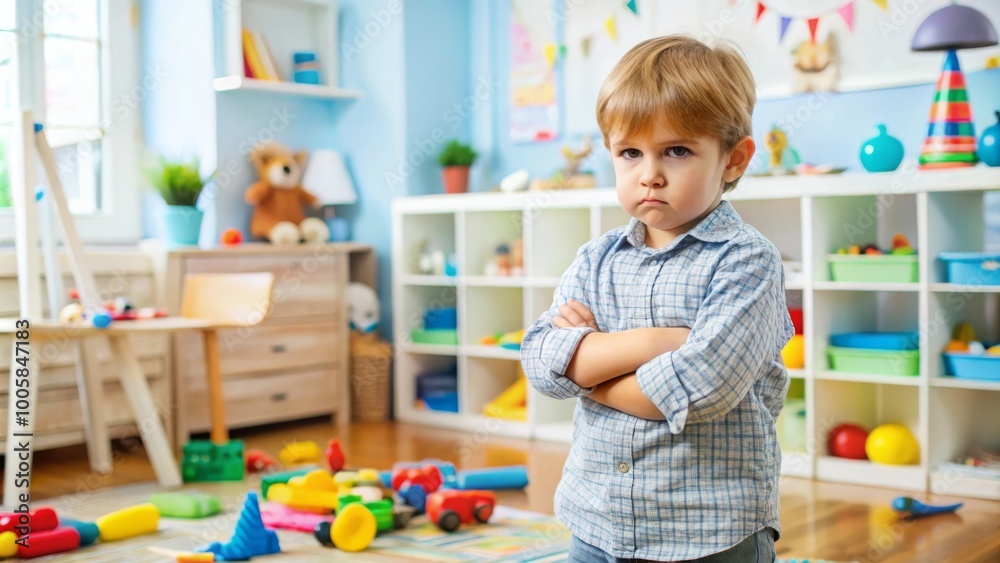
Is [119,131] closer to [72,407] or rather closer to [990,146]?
[72,407]

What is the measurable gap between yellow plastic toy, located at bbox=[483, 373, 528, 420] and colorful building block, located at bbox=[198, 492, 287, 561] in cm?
170

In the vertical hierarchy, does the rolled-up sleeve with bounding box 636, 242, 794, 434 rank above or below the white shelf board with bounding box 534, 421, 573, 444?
above

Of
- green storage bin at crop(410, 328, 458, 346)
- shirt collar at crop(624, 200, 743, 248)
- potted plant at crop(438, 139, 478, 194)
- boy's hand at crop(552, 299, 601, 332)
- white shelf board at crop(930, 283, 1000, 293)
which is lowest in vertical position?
green storage bin at crop(410, 328, 458, 346)

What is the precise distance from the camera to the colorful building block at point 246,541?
222 centimetres

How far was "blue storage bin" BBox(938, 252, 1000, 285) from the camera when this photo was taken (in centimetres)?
276

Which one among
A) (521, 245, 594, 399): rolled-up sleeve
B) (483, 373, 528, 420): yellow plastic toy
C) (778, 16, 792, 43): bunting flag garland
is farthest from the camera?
(483, 373, 528, 420): yellow plastic toy

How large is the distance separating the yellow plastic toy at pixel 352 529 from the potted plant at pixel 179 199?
1.80m

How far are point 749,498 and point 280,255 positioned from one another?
3026mm

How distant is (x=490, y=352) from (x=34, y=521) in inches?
72.9

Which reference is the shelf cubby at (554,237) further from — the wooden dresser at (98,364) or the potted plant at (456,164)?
the wooden dresser at (98,364)

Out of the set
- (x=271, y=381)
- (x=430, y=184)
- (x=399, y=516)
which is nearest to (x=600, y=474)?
(x=399, y=516)

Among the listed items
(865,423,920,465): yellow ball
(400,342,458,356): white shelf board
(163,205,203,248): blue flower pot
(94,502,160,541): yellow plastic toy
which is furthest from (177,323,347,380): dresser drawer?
(865,423,920,465): yellow ball

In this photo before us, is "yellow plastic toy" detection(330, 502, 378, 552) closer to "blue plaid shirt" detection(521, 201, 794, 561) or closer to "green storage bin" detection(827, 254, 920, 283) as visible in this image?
"blue plaid shirt" detection(521, 201, 794, 561)

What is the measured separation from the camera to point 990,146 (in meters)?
2.79
